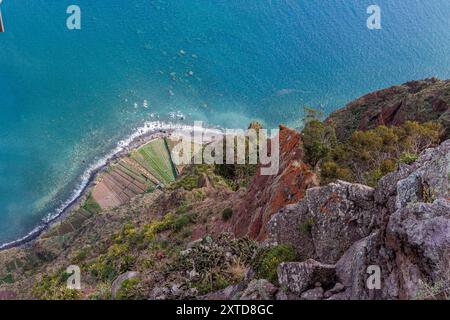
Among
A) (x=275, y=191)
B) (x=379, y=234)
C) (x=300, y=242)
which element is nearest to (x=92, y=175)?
(x=275, y=191)

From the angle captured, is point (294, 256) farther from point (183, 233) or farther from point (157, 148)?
point (157, 148)

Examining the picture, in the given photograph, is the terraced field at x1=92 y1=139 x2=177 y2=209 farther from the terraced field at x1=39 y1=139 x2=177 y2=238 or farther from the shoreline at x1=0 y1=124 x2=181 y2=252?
the shoreline at x1=0 y1=124 x2=181 y2=252

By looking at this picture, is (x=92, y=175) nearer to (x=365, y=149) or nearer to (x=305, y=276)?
(x=365, y=149)

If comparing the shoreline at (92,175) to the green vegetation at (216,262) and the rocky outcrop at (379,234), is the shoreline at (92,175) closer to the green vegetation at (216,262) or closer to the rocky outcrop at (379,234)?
the green vegetation at (216,262)

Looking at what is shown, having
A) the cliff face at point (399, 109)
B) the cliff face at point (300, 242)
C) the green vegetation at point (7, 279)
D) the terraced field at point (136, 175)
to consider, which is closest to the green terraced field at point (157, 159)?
the terraced field at point (136, 175)

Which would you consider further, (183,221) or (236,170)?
(236,170)

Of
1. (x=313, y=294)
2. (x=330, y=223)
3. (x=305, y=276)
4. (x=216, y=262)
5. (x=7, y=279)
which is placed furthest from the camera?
(x=7, y=279)

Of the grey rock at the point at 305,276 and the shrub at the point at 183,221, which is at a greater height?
the shrub at the point at 183,221
